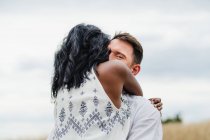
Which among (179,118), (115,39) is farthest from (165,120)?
(115,39)

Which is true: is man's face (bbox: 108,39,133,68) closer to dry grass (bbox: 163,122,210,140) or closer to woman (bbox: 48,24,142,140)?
woman (bbox: 48,24,142,140)

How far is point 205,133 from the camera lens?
50.8 feet

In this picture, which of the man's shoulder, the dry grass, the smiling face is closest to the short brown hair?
the smiling face

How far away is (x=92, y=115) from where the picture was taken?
Answer: 397 centimetres

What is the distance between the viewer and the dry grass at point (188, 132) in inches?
609

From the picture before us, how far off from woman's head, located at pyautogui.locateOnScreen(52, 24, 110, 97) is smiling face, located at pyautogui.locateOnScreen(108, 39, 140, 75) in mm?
458

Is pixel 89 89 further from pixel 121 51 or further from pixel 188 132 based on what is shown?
pixel 188 132

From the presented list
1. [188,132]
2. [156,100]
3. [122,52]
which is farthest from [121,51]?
[188,132]

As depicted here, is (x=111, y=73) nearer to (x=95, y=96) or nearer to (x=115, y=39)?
(x=95, y=96)

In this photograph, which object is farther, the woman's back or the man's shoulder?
the man's shoulder

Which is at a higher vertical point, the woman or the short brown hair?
the short brown hair

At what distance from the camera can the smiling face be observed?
4672 mm

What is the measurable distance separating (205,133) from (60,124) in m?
11.7

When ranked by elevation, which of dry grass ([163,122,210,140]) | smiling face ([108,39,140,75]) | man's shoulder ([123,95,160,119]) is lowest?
dry grass ([163,122,210,140])
